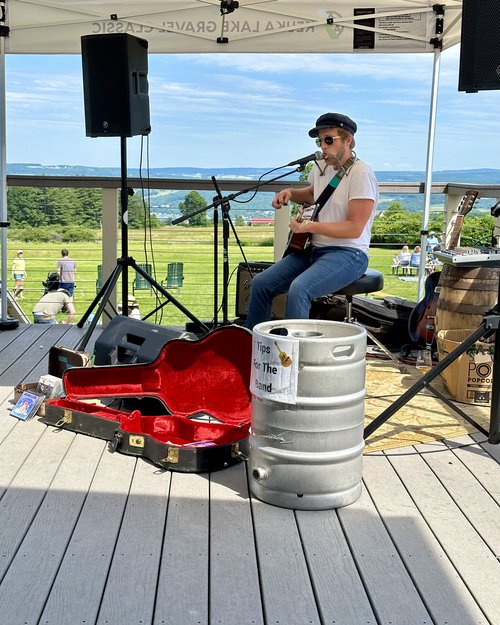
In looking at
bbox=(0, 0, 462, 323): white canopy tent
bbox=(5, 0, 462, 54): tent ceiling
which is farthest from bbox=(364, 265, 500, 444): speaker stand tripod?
bbox=(5, 0, 462, 54): tent ceiling

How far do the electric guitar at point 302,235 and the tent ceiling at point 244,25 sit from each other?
178 cm

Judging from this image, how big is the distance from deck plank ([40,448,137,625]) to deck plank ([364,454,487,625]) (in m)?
0.78

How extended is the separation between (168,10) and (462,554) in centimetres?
392

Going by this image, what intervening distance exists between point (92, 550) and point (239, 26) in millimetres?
3819

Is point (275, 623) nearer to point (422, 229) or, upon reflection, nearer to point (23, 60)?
point (422, 229)

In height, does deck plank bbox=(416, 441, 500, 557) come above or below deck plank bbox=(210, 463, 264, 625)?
above

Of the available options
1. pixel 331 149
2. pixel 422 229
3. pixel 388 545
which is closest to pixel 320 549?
pixel 388 545

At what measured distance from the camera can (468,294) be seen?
3678 millimetres

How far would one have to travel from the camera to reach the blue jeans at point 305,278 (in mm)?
3430

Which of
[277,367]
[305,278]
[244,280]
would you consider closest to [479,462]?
[277,367]

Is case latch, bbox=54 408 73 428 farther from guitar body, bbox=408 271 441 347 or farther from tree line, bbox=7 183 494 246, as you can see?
guitar body, bbox=408 271 441 347

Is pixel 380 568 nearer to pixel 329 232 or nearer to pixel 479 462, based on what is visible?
pixel 479 462

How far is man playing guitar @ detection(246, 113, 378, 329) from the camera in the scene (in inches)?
137

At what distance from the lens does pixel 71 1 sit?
15.5ft
